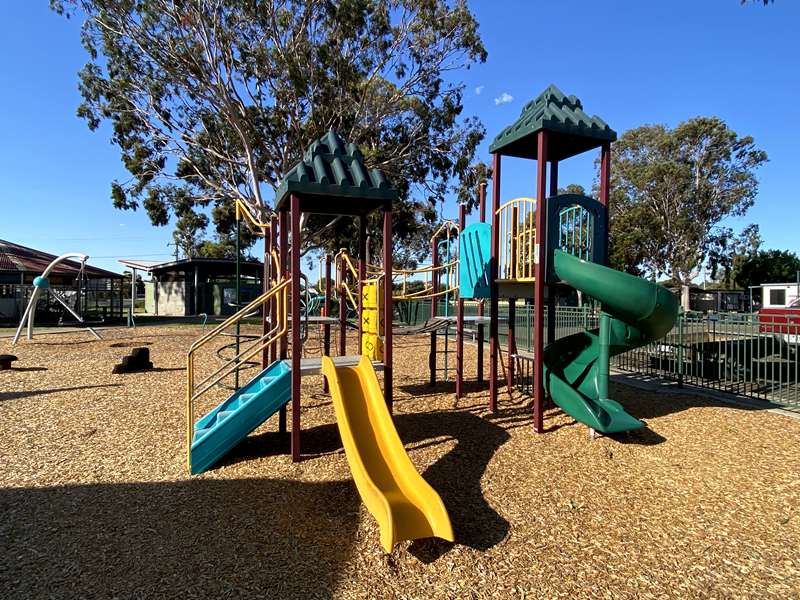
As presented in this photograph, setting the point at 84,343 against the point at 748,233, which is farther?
the point at 748,233

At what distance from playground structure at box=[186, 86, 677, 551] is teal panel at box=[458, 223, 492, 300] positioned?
0.06ft

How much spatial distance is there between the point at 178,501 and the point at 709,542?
13.9ft

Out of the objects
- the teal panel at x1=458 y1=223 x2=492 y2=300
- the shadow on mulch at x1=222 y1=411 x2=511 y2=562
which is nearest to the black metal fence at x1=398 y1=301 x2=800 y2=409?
the teal panel at x1=458 y1=223 x2=492 y2=300

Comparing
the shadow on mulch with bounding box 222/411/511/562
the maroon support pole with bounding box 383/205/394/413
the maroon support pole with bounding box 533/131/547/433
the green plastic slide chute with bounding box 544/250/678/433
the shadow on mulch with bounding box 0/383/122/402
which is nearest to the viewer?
the shadow on mulch with bounding box 222/411/511/562

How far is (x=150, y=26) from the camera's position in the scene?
58.6 feet

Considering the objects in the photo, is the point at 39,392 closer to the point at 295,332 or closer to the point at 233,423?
the point at 233,423

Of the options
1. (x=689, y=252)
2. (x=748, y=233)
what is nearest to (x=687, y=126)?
(x=689, y=252)

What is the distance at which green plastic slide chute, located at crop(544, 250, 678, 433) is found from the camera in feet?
17.0

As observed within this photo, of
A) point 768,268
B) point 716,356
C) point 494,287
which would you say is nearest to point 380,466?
point 494,287

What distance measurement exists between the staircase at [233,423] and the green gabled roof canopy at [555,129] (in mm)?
4356

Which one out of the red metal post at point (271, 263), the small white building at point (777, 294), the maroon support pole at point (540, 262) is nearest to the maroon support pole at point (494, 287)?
the maroon support pole at point (540, 262)

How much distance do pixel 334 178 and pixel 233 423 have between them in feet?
9.13

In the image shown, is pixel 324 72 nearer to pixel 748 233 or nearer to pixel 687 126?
pixel 687 126

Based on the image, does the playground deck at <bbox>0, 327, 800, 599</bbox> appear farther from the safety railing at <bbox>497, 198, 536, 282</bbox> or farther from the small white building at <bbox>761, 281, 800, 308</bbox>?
the small white building at <bbox>761, 281, 800, 308</bbox>
